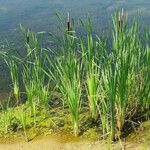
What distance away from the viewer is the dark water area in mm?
13758

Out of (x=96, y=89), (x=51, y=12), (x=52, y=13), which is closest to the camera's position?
(x=96, y=89)

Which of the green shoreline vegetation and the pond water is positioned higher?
the green shoreline vegetation

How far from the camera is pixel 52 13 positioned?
16.7 meters

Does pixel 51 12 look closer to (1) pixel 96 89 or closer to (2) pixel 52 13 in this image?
(2) pixel 52 13

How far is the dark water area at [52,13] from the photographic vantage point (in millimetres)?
13758

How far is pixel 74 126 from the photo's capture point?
4965 mm

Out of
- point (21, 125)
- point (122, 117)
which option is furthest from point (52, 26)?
point (122, 117)

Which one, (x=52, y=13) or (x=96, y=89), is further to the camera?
(x=52, y=13)

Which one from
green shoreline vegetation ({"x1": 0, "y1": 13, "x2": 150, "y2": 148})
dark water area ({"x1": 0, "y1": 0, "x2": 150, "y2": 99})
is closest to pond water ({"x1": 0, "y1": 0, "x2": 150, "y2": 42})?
dark water area ({"x1": 0, "y1": 0, "x2": 150, "y2": 99})

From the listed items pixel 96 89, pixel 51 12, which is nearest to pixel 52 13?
pixel 51 12

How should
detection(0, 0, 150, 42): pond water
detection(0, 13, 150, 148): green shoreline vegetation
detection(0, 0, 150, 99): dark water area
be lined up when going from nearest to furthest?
1. detection(0, 13, 150, 148): green shoreline vegetation
2. detection(0, 0, 150, 99): dark water area
3. detection(0, 0, 150, 42): pond water

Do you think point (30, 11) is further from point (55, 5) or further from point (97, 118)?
point (97, 118)

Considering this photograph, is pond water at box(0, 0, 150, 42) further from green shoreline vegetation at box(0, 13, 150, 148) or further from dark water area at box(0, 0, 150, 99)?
green shoreline vegetation at box(0, 13, 150, 148)

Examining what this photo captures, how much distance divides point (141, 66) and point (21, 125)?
1.70 meters
